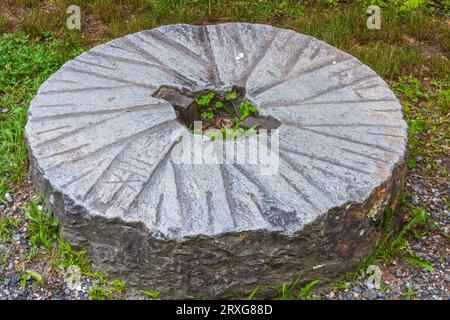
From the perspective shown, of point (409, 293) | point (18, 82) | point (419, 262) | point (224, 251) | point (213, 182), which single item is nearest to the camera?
point (224, 251)

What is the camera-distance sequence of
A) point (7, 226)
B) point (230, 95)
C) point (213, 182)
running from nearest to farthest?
point (213, 182) → point (7, 226) → point (230, 95)

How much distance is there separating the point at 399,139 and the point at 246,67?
0.92 metres

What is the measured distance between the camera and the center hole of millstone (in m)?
2.94

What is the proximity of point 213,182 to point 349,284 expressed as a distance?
0.75 metres

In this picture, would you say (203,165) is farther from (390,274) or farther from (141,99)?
(390,274)

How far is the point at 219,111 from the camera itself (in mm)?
3213

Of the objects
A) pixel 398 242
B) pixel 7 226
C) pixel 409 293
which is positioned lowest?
pixel 409 293

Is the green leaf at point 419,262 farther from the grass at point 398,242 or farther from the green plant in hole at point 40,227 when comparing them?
the green plant in hole at point 40,227

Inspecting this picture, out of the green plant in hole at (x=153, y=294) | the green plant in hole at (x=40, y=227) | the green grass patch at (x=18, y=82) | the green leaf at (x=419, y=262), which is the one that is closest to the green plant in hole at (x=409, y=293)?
the green leaf at (x=419, y=262)

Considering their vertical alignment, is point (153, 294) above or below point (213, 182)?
below

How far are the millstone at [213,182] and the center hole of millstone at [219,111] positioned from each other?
4 cm

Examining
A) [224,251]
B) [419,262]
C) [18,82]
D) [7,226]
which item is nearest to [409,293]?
[419,262]

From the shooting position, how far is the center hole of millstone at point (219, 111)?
2.94m

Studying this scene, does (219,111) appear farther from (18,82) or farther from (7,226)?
(18,82)
